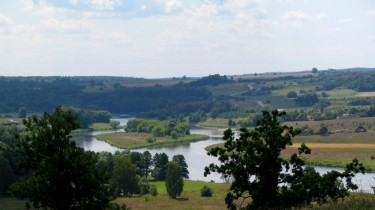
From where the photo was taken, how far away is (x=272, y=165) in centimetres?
2284

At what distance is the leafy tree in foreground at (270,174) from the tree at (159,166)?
65461 mm

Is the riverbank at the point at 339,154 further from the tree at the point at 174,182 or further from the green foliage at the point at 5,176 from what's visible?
the green foliage at the point at 5,176

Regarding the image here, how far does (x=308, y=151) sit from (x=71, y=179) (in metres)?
10.1

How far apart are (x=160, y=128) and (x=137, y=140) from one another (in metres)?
16.4

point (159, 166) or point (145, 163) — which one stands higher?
point (145, 163)

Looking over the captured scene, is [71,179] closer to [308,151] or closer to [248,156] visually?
[248,156]

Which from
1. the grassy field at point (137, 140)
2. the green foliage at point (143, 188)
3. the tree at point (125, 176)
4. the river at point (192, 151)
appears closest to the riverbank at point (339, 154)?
the river at point (192, 151)

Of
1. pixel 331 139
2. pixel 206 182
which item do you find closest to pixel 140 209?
pixel 206 182

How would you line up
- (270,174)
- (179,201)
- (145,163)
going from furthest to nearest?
(145,163) → (179,201) → (270,174)

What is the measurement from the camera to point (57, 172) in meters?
21.0

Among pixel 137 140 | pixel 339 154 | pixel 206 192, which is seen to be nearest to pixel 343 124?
pixel 339 154

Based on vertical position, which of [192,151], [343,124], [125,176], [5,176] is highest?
[5,176]

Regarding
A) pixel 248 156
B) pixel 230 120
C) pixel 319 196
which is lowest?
pixel 230 120

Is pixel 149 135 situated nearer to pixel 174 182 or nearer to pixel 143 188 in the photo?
pixel 143 188
